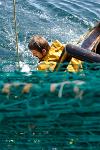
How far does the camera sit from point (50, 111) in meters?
2.55

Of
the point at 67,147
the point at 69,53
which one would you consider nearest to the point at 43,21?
the point at 69,53

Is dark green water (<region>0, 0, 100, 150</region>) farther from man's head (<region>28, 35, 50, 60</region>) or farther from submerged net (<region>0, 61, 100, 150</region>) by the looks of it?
man's head (<region>28, 35, 50, 60</region>)

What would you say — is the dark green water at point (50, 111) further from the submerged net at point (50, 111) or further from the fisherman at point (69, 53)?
the fisherman at point (69, 53)

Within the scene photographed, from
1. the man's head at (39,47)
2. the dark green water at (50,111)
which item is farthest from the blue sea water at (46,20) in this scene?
the dark green water at (50,111)

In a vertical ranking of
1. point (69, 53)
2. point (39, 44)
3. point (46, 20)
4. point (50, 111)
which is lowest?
point (50, 111)

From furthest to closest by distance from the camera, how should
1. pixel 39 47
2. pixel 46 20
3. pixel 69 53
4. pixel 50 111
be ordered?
pixel 46 20
pixel 39 47
pixel 69 53
pixel 50 111

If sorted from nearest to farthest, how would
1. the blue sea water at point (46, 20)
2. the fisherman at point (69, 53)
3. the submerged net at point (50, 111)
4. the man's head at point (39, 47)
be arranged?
the submerged net at point (50, 111)
the fisherman at point (69, 53)
the man's head at point (39, 47)
the blue sea water at point (46, 20)

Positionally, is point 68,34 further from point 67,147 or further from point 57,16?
point 67,147

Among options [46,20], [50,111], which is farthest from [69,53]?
[46,20]

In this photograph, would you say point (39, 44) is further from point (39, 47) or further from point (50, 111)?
point (50, 111)

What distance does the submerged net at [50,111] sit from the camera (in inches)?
99.4

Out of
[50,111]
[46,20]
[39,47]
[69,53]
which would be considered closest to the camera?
[50,111]

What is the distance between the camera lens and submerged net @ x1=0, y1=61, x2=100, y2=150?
253 centimetres

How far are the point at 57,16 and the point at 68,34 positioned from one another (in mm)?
1167
